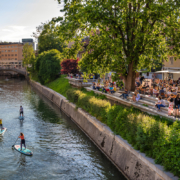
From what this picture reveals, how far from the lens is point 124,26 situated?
67.7 feet

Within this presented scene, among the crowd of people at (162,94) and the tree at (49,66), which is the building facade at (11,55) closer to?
the tree at (49,66)

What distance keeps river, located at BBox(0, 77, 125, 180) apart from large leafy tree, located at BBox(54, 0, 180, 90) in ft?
23.5

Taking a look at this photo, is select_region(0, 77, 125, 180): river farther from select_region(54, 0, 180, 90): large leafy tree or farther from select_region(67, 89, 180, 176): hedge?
select_region(54, 0, 180, 90): large leafy tree

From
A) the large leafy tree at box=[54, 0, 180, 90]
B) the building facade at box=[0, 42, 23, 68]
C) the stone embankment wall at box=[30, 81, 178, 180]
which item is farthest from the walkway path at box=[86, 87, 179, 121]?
the building facade at box=[0, 42, 23, 68]

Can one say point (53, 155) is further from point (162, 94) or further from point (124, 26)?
point (124, 26)

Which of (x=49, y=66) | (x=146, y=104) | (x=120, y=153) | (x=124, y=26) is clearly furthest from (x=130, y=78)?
(x=49, y=66)

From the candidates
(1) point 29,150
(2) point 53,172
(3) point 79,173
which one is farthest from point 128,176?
(1) point 29,150

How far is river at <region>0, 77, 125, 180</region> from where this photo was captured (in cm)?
1443

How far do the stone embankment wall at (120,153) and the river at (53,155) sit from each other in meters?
0.56

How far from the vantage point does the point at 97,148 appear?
18812 millimetres

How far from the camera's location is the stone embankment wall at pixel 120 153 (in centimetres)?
1072

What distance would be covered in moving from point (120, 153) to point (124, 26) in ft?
37.2

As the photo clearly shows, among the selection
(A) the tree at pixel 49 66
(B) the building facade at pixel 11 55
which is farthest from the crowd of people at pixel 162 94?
(B) the building facade at pixel 11 55

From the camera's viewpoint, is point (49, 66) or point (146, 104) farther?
point (49, 66)
